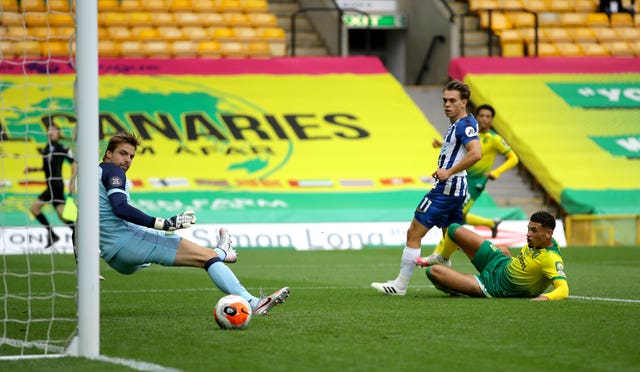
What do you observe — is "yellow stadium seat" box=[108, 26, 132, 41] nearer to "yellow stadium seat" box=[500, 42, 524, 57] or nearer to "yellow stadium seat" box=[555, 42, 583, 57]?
"yellow stadium seat" box=[500, 42, 524, 57]

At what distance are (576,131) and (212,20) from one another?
846 centimetres

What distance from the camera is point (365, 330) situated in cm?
Answer: 760

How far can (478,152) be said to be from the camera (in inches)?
401

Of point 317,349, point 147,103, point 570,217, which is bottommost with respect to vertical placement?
point 570,217

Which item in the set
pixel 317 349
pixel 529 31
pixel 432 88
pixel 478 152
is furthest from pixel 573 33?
pixel 317 349

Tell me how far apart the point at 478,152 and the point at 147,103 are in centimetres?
1455

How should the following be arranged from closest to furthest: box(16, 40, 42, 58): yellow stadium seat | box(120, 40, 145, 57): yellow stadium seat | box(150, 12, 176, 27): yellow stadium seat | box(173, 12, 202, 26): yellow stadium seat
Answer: box(16, 40, 42, 58): yellow stadium seat
box(120, 40, 145, 57): yellow stadium seat
box(150, 12, 176, 27): yellow stadium seat
box(173, 12, 202, 26): yellow stadium seat

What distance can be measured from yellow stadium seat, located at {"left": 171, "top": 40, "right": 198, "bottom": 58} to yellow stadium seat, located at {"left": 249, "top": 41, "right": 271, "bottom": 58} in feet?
4.12

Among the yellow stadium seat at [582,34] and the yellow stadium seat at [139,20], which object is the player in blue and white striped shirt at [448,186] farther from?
the yellow stadium seat at [582,34]

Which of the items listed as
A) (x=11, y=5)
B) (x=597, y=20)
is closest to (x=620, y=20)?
(x=597, y=20)

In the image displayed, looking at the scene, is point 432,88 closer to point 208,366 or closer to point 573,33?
point 573,33

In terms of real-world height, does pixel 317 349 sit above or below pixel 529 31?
above

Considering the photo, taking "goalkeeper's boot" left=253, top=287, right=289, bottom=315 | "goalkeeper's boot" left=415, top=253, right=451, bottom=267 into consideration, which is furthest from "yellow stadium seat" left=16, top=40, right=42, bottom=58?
"goalkeeper's boot" left=253, top=287, right=289, bottom=315

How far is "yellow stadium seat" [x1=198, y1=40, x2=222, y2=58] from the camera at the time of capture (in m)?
25.6
